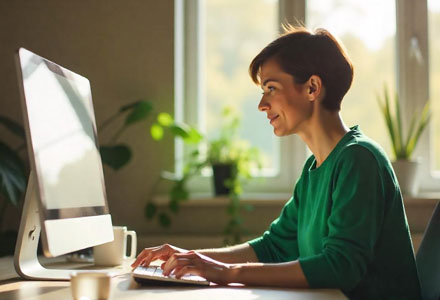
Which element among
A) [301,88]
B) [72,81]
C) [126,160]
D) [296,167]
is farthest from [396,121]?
[72,81]

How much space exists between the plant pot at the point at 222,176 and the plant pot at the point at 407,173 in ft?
2.27

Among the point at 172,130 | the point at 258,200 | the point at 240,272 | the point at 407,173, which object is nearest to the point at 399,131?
the point at 407,173

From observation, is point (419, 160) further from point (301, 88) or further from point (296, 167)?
point (301, 88)

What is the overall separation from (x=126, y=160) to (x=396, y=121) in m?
1.20

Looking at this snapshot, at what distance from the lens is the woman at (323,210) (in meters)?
1.25

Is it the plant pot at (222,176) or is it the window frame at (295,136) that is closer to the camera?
the plant pot at (222,176)

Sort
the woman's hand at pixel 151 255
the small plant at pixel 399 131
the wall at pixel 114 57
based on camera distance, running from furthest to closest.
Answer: the wall at pixel 114 57, the small plant at pixel 399 131, the woman's hand at pixel 151 255

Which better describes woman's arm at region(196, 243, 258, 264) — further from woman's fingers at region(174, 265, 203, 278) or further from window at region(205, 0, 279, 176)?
window at region(205, 0, 279, 176)

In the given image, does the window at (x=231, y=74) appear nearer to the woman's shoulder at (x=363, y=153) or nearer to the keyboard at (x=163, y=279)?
the woman's shoulder at (x=363, y=153)

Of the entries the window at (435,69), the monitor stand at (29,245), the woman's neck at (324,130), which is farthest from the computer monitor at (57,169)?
the window at (435,69)

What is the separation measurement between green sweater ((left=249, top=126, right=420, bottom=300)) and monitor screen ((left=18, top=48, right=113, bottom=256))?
48 centimetres

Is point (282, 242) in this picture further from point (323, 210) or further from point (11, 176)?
point (11, 176)

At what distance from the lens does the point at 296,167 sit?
2.89 m

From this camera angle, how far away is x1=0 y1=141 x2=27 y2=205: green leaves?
7.21ft
